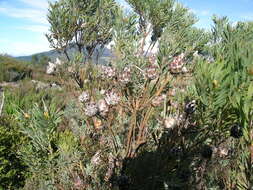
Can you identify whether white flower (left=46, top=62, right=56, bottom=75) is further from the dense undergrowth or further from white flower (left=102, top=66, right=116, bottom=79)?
white flower (left=102, top=66, right=116, bottom=79)

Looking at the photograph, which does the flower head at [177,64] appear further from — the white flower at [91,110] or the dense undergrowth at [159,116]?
the white flower at [91,110]

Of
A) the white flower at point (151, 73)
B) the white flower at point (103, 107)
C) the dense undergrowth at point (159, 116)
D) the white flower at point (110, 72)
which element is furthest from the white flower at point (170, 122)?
the white flower at point (110, 72)

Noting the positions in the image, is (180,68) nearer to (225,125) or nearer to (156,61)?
(156,61)

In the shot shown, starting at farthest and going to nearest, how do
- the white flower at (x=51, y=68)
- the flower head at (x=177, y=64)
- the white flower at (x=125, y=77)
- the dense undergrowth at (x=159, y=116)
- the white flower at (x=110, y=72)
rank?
the white flower at (x=51, y=68) → the white flower at (x=110, y=72) → the white flower at (x=125, y=77) → the flower head at (x=177, y=64) → the dense undergrowth at (x=159, y=116)

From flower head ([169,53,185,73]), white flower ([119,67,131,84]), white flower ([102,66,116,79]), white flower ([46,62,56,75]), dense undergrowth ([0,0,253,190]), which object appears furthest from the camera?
white flower ([46,62,56,75])

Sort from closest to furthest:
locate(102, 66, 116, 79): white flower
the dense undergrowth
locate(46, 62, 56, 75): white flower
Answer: the dense undergrowth < locate(102, 66, 116, 79): white flower < locate(46, 62, 56, 75): white flower

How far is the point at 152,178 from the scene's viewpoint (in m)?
1.44

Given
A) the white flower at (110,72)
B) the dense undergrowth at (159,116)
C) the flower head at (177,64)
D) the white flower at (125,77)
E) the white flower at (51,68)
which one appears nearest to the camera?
the dense undergrowth at (159,116)

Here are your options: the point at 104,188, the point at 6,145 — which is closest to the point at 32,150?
the point at 104,188

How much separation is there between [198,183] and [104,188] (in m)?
0.49

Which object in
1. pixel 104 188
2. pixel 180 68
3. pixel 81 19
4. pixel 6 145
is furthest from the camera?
pixel 6 145

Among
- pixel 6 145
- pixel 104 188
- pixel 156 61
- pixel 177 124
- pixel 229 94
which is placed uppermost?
pixel 156 61

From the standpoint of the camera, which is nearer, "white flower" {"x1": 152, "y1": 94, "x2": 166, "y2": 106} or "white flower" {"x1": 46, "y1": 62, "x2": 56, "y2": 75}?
"white flower" {"x1": 152, "y1": 94, "x2": 166, "y2": 106}

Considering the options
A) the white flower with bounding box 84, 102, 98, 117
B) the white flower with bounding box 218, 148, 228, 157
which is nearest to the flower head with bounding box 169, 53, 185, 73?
the white flower with bounding box 84, 102, 98, 117
